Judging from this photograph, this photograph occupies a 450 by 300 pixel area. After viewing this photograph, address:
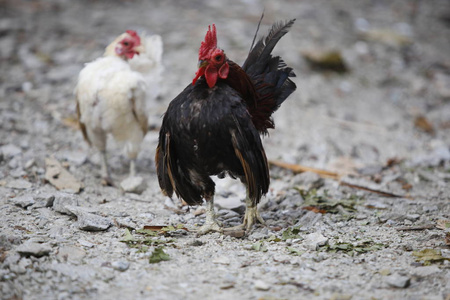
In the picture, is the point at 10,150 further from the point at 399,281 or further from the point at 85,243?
the point at 399,281

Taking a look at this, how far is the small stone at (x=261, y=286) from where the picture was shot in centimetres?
320

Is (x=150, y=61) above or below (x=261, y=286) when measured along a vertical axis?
above

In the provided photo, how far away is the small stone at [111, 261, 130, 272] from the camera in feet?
11.3

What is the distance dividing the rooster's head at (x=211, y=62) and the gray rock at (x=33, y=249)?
183 centimetres

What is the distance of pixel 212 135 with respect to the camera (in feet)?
12.9

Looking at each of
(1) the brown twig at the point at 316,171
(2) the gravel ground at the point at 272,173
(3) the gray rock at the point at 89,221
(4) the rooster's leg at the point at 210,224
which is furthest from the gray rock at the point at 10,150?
(1) the brown twig at the point at 316,171

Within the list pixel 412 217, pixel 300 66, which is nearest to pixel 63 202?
pixel 412 217

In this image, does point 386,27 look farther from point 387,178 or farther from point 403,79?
point 387,178

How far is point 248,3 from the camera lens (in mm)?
12109

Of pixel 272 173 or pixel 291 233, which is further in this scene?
pixel 272 173

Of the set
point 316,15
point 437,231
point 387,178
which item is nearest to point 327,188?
point 387,178

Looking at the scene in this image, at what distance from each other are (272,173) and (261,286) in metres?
3.18

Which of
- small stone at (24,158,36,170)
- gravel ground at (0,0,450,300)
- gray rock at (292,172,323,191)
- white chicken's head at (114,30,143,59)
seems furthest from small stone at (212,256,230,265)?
white chicken's head at (114,30,143,59)

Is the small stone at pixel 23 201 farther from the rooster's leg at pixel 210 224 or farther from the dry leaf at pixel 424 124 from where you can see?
the dry leaf at pixel 424 124
